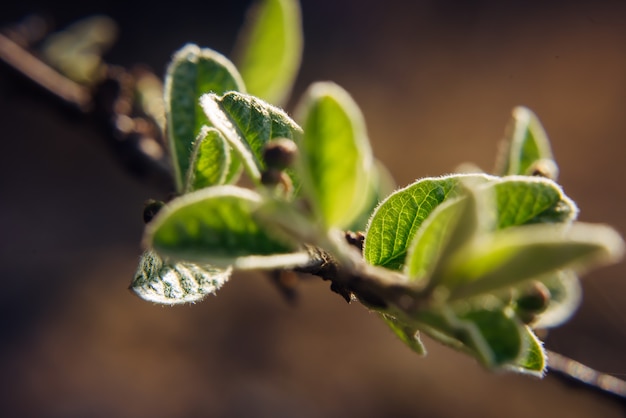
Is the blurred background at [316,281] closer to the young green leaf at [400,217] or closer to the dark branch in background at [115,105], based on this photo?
the dark branch in background at [115,105]

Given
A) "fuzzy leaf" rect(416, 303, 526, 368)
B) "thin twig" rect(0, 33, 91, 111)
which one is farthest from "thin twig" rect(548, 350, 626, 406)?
"thin twig" rect(0, 33, 91, 111)

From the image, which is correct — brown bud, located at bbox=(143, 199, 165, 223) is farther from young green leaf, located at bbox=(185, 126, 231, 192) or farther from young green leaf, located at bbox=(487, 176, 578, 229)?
young green leaf, located at bbox=(487, 176, 578, 229)

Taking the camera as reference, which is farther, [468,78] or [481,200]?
[468,78]

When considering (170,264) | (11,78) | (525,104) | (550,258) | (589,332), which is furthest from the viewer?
(525,104)

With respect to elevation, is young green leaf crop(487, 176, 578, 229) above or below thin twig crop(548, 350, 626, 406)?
above

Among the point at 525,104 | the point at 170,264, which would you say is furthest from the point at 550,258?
the point at 525,104

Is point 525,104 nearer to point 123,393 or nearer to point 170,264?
point 123,393

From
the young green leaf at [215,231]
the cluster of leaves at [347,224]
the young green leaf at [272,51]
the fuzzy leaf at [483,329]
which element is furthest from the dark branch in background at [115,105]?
the fuzzy leaf at [483,329]
